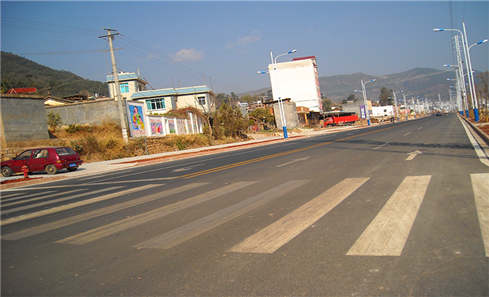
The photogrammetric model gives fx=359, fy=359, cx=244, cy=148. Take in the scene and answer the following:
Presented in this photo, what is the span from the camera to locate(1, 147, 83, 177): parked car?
2019 cm

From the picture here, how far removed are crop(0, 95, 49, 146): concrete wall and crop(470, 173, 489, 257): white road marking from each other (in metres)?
28.6

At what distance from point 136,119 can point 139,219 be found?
3398 centimetres

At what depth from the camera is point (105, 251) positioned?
183 inches

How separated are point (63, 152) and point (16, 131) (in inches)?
355

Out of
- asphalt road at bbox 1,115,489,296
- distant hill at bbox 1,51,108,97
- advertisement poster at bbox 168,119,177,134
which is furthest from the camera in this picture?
distant hill at bbox 1,51,108,97

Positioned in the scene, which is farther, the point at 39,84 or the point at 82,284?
the point at 39,84

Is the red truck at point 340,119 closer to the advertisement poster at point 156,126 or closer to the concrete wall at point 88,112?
the advertisement poster at point 156,126

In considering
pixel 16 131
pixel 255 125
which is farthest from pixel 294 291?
pixel 255 125

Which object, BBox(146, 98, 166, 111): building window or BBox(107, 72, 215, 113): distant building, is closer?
BBox(107, 72, 215, 113): distant building

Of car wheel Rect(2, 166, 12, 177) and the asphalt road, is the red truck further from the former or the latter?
the asphalt road

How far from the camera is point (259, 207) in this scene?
6418 mm

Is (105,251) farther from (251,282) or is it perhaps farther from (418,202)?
(418,202)

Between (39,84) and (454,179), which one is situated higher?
(39,84)

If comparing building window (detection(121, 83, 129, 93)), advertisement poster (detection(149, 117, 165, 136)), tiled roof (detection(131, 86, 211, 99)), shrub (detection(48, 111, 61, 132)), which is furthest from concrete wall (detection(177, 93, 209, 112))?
shrub (detection(48, 111, 61, 132))
